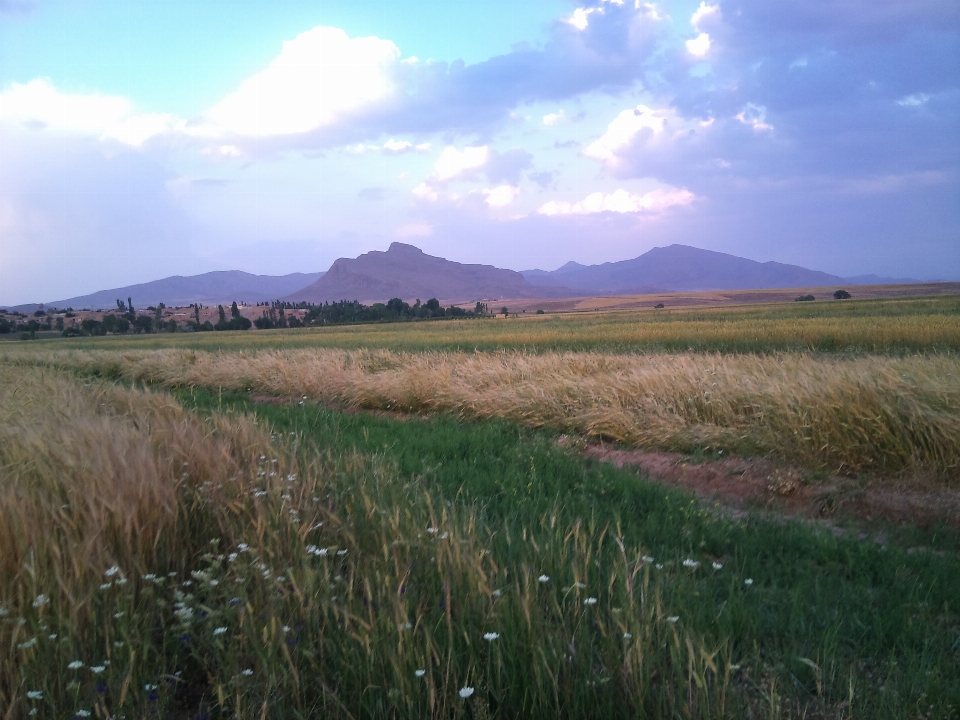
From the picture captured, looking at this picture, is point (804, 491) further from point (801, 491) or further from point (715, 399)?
point (715, 399)

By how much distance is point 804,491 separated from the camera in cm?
573

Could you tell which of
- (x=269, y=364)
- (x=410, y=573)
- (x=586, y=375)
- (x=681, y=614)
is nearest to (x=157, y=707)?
(x=410, y=573)

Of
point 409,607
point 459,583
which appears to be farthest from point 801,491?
point 409,607

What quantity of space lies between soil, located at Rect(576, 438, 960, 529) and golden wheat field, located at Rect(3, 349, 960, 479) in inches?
14.9

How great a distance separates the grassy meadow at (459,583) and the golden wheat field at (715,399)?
1.9 inches

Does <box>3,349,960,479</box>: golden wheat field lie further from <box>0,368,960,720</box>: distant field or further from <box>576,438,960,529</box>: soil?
<box>0,368,960,720</box>: distant field

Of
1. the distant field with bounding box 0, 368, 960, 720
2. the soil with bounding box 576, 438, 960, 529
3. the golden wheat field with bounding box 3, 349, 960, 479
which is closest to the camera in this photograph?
the distant field with bounding box 0, 368, 960, 720

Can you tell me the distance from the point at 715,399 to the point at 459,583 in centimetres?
602

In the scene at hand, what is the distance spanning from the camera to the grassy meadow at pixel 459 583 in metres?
2.37

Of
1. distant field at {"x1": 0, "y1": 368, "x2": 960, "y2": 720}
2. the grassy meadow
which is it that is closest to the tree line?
the grassy meadow

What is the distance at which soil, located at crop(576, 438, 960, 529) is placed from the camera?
506cm

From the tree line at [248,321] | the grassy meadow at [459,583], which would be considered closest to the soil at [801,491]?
the grassy meadow at [459,583]

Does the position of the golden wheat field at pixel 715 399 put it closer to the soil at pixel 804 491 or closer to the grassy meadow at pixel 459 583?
the grassy meadow at pixel 459 583

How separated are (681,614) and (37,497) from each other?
4.28 metres
